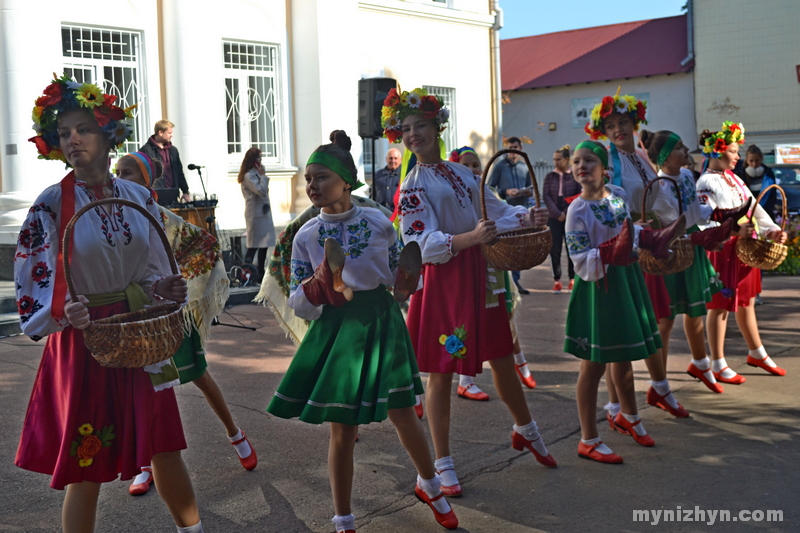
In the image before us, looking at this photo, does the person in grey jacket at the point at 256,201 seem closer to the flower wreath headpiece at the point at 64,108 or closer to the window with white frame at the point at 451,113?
the window with white frame at the point at 451,113

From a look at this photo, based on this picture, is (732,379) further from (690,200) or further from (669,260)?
(669,260)

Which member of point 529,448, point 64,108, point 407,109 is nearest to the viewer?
point 64,108

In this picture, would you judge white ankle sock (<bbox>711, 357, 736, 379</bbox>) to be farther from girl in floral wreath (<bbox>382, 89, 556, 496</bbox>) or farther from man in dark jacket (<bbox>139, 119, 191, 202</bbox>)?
man in dark jacket (<bbox>139, 119, 191, 202</bbox>)

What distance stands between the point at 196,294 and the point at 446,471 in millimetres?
1600

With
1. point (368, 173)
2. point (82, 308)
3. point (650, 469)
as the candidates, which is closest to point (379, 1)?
point (368, 173)

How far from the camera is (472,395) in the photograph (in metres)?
6.41

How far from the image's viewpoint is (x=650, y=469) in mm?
4699

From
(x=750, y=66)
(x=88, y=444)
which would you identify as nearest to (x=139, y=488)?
(x=88, y=444)

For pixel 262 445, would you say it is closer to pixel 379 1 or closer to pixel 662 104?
pixel 379 1

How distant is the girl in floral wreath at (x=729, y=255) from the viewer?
6625 mm

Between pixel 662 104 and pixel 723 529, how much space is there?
29536 mm

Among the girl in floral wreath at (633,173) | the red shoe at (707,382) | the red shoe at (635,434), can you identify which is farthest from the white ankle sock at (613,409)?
the red shoe at (707,382)

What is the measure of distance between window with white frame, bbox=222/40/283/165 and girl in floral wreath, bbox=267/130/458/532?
11842mm

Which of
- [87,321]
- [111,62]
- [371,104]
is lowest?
[87,321]
